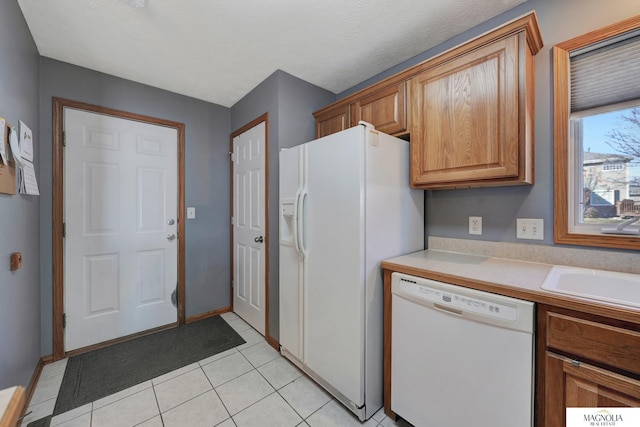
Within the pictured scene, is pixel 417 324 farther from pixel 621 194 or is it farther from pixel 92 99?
pixel 92 99

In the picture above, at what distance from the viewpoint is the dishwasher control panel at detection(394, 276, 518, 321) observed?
1.04 metres

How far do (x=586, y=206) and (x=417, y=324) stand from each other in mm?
1122

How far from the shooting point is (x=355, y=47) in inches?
73.7

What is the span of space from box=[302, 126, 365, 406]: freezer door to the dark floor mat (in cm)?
105

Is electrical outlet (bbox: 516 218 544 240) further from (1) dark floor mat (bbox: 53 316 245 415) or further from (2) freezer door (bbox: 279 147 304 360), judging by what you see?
(1) dark floor mat (bbox: 53 316 245 415)

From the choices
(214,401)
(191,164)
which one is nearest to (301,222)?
(214,401)

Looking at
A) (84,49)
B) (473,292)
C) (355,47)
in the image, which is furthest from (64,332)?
(355,47)

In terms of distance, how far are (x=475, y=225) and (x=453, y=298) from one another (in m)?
0.75

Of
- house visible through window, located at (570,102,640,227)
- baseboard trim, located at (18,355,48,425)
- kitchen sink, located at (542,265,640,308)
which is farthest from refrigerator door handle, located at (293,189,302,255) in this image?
baseboard trim, located at (18,355,48,425)

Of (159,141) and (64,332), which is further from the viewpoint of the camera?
(159,141)

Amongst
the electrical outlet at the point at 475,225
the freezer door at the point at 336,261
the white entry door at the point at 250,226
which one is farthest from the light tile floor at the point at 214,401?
the electrical outlet at the point at 475,225

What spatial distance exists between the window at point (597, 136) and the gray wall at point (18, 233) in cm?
293

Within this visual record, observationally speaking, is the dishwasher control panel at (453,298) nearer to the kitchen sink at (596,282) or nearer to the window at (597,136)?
the kitchen sink at (596,282)

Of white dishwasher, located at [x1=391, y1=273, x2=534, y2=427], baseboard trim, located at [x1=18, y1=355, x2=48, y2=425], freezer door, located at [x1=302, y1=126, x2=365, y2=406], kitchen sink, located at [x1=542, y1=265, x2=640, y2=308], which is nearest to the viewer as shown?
white dishwasher, located at [x1=391, y1=273, x2=534, y2=427]
